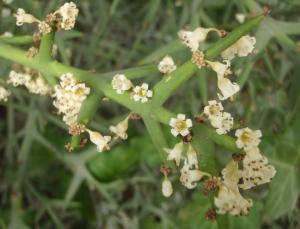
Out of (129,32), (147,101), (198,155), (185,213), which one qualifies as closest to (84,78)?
(147,101)

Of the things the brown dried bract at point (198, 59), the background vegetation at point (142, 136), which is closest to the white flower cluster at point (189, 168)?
the brown dried bract at point (198, 59)

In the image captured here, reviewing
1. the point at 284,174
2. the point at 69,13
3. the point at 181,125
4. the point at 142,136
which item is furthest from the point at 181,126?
the point at 142,136

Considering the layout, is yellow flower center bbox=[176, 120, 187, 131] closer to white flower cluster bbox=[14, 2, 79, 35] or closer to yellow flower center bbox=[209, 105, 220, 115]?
yellow flower center bbox=[209, 105, 220, 115]

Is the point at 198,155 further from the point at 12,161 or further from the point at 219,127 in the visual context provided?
the point at 12,161

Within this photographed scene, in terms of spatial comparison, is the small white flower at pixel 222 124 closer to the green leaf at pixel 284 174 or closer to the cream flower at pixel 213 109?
the cream flower at pixel 213 109

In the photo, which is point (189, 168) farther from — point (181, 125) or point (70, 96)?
point (70, 96)
